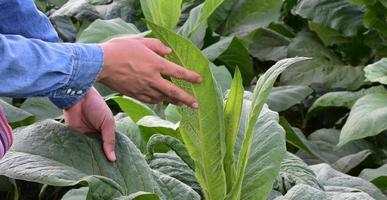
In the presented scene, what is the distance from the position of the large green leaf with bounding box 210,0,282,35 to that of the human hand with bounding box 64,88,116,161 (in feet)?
5.39

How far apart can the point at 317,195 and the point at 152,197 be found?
0.30 meters

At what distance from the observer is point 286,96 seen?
2717 millimetres

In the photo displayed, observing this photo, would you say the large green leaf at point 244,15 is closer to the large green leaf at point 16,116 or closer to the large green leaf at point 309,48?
the large green leaf at point 309,48

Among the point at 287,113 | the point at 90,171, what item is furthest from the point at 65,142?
the point at 287,113

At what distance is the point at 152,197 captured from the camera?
143 cm

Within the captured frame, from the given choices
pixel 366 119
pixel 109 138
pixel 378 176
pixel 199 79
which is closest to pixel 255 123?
pixel 199 79

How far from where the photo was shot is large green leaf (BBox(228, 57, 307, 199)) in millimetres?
1406

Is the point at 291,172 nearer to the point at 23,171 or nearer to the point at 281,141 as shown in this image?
the point at 281,141

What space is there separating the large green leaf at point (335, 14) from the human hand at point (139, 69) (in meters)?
1.79

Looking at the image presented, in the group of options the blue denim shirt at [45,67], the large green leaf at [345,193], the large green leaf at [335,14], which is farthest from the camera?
the large green leaf at [335,14]

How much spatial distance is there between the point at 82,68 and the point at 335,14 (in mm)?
1944

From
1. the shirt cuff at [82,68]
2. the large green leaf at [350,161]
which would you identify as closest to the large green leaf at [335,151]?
the large green leaf at [350,161]

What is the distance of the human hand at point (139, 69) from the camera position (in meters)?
1.28

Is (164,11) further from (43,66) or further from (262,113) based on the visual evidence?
(43,66)
